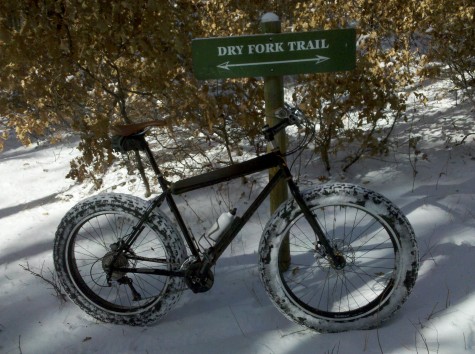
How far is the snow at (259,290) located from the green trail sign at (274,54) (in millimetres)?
1557

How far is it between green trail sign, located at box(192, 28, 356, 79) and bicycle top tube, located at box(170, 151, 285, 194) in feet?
1.75

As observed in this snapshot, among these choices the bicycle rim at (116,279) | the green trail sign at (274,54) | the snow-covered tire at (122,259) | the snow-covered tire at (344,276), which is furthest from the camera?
the bicycle rim at (116,279)

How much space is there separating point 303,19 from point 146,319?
3275 mm

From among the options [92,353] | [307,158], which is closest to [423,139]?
[307,158]

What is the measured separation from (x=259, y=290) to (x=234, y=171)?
106cm

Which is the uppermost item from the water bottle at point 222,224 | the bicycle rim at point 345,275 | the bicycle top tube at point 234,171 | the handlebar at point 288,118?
the handlebar at point 288,118

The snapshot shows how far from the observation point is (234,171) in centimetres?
246

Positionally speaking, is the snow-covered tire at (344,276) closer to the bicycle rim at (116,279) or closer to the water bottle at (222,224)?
the water bottle at (222,224)

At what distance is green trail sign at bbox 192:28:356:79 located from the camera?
8.09ft

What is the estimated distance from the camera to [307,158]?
500 centimetres

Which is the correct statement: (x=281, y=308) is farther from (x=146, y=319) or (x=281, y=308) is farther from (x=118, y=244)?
(x=118, y=244)

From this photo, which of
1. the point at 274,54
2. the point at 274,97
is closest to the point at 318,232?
the point at 274,97

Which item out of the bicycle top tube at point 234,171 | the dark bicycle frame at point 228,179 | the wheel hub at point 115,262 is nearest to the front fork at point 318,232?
the dark bicycle frame at point 228,179

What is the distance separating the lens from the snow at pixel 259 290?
7.79ft
